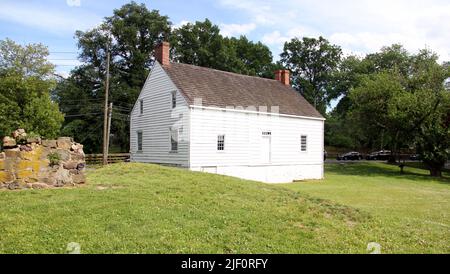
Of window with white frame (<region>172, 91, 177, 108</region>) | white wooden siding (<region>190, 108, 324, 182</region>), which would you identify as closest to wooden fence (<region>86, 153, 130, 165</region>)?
window with white frame (<region>172, 91, 177, 108</region>)

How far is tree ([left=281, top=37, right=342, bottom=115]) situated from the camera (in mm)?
67562

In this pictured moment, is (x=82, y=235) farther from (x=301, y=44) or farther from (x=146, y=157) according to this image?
(x=301, y=44)

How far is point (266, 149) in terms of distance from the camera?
88.8 feet

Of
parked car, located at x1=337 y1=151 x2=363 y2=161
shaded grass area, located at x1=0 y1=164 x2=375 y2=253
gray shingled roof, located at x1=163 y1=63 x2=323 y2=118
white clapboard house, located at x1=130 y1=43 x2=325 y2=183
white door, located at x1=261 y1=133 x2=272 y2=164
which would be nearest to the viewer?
shaded grass area, located at x1=0 y1=164 x2=375 y2=253

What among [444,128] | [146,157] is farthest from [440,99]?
[146,157]

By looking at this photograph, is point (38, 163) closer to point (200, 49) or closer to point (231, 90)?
point (231, 90)

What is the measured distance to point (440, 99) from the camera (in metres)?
33.4

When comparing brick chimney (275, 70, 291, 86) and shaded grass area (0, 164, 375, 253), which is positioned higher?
brick chimney (275, 70, 291, 86)

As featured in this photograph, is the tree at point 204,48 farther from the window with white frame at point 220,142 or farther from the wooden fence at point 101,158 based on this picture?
the window with white frame at point 220,142

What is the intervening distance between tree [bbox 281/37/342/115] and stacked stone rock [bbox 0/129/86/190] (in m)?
58.7

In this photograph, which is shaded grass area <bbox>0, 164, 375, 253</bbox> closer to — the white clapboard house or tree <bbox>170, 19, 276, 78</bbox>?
the white clapboard house

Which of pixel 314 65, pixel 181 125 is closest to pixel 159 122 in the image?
pixel 181 125

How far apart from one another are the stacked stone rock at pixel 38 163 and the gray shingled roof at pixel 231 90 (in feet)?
39.3
